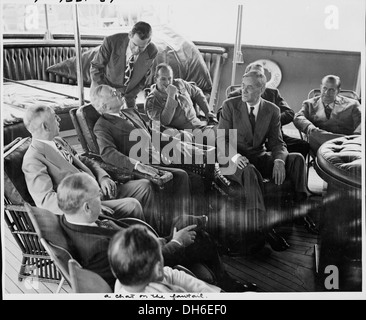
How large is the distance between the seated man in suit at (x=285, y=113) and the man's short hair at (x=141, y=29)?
0.60m

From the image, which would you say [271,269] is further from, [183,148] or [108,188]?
[108,188]

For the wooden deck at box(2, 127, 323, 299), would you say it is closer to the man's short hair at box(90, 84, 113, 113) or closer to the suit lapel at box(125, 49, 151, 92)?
the man's short hair at box(90, 84, 113, 113)

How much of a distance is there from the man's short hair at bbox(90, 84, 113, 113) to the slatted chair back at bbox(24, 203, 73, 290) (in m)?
0.66

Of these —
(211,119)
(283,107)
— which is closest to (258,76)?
(283,107)

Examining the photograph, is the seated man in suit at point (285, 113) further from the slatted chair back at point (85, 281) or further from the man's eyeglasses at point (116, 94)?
the slatted chair back at point (85, 281)

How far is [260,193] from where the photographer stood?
3016 millimetres

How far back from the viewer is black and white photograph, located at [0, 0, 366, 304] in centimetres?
297

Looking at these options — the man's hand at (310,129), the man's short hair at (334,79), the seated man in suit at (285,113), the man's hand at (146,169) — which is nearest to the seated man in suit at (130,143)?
the man's hand at (146,169)

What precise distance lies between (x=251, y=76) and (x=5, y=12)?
4.81 feet

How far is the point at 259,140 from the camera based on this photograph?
9.95 feet

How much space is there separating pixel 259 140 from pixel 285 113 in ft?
0.72
